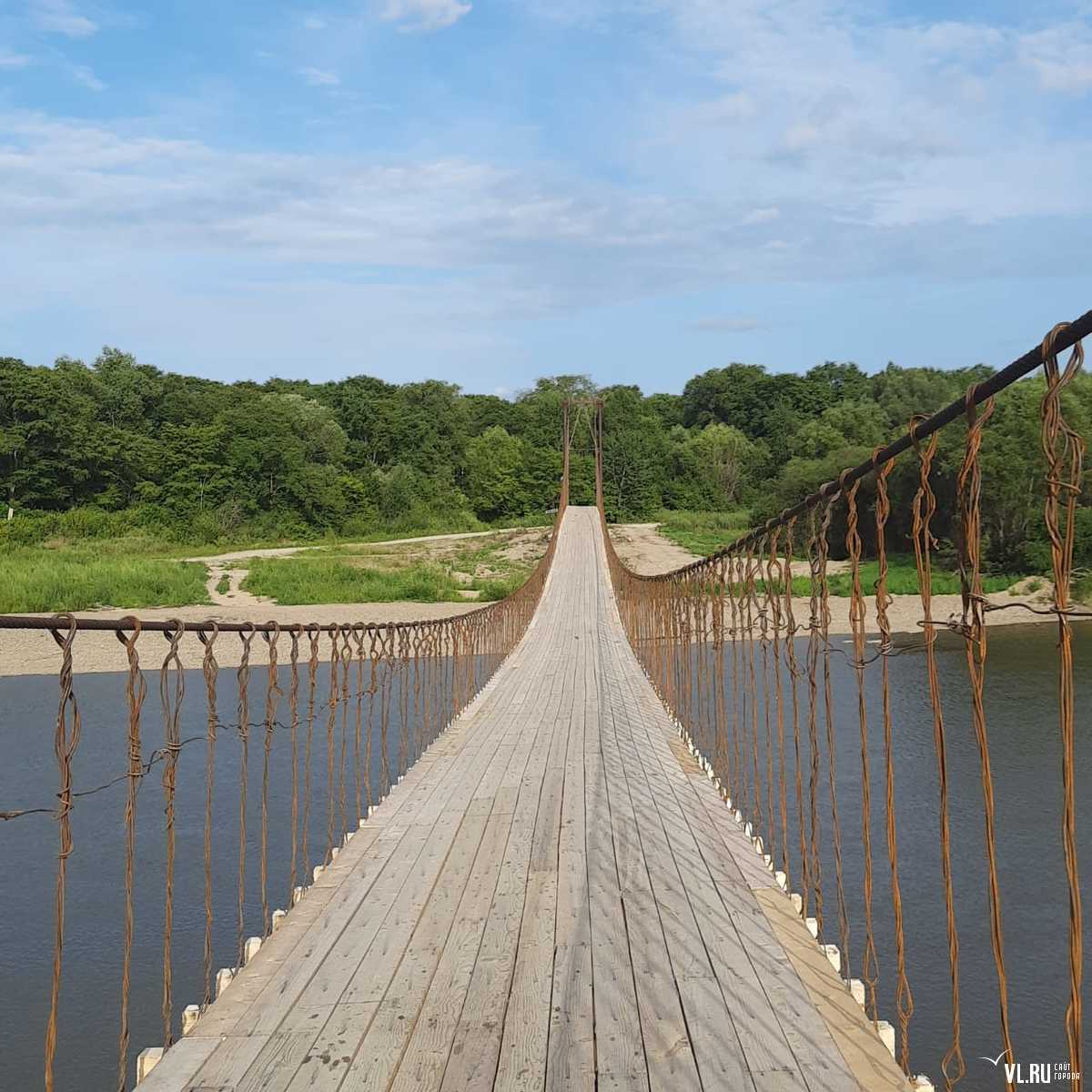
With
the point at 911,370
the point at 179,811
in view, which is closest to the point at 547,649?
the point at 179,811

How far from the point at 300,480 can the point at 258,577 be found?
11.6 metres

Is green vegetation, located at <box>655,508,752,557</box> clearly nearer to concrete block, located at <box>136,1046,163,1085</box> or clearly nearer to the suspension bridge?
the suspension bridge

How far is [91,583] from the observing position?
717 inches

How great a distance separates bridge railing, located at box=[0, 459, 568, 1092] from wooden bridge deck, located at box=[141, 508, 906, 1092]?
0.19 metres

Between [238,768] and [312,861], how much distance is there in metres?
2.13

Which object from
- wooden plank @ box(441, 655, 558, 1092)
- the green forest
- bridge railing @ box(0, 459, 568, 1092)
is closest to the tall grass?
bridge railing @ box(0, 459, 568, 1092)

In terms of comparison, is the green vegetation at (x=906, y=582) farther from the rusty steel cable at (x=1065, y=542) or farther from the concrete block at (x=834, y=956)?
the rusty steel cable at (x=1065, y=542)

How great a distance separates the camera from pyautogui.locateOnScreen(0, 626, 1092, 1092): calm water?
4.74 meters

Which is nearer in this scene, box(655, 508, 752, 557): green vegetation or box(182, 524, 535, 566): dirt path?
box(182, 524, 535, 566): dirt path

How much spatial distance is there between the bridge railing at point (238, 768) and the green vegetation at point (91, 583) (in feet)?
14.9

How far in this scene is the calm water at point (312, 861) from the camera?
15.5 ft

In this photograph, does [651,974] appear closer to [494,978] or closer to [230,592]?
[494,978]

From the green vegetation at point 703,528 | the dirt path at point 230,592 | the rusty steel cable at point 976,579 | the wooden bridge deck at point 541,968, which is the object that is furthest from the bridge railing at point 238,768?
the green vegetation at point 703,528

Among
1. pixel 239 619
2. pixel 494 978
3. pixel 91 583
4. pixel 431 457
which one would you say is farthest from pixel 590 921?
pixel 431 457
